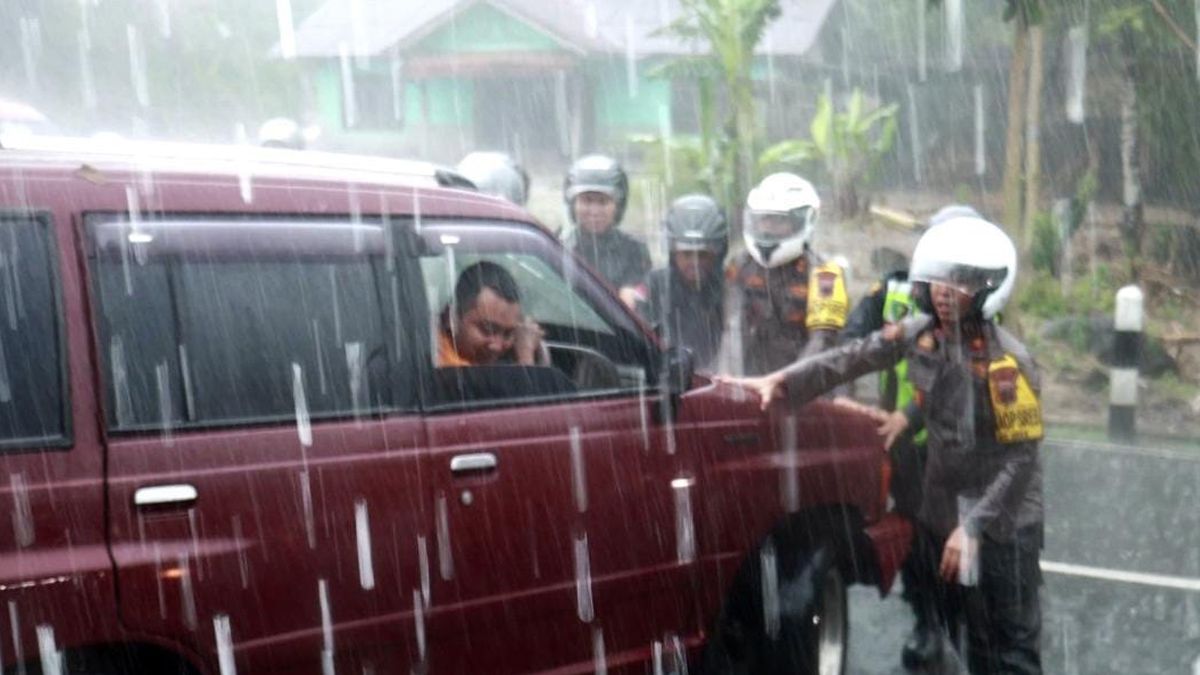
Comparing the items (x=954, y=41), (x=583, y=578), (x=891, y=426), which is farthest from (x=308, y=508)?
(x=954, y=41)

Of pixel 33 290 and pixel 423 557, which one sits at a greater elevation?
pixel 33 290

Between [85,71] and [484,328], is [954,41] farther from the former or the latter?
[484,328]

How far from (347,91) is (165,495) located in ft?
120

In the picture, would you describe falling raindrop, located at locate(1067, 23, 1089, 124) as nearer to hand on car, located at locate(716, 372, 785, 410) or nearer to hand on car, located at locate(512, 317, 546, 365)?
hand on car, located at locate(716, 372, 785, 410)

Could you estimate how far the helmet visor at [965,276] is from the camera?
5.57 metres

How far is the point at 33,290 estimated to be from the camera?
398cm

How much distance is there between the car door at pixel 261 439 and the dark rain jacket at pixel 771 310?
2965mm

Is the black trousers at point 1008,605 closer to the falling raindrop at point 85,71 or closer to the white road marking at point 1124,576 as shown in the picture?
the white road marking at point 1124,576

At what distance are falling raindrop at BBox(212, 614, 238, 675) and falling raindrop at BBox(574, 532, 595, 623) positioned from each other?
3.87 feet

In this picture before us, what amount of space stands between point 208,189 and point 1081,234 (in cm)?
1880

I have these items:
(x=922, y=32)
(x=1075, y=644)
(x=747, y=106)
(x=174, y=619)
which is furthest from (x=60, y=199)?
(x=922, y=32)

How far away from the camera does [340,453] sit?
4473 millimetres

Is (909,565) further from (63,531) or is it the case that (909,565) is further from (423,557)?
(63,531)

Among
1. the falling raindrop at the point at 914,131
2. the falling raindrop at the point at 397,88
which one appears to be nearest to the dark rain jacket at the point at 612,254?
the falling raindrop at the point at 914,131
